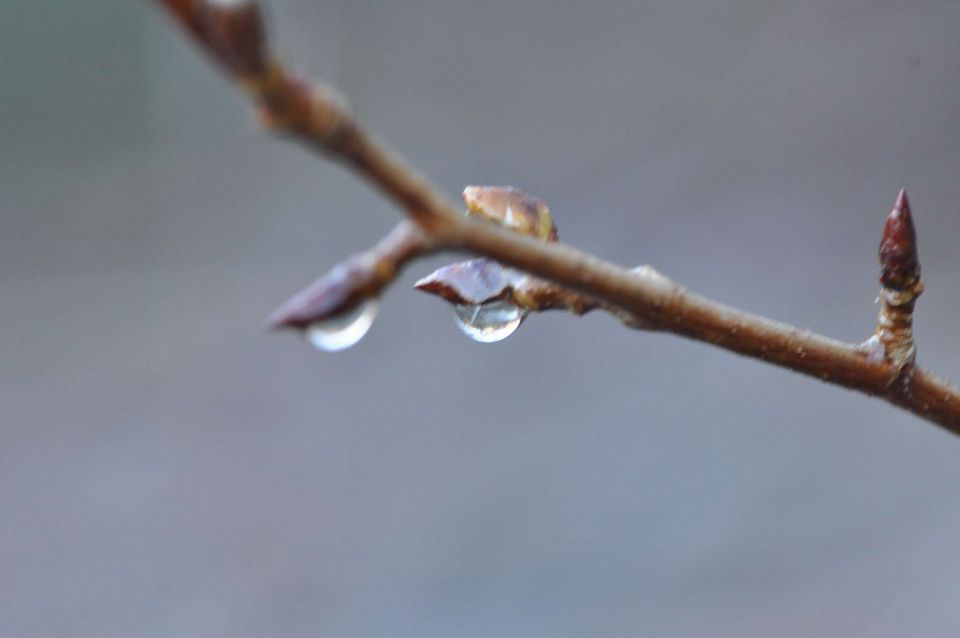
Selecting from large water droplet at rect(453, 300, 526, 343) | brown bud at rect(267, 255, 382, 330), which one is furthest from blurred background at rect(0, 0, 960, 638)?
brown bud at rect(267, 255, 382, 330)

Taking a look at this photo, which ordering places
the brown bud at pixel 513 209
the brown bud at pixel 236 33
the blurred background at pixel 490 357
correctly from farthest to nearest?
1. the blurred background at pixel 490 357
2. the brown bud at pixel 513 209
3. the brown bud at pixel 236 33

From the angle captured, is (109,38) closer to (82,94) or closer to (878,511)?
(82,94)

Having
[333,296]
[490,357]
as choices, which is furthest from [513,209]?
[490,357]

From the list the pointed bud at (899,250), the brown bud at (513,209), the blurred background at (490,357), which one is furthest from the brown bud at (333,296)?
the blurred background at (490,357)

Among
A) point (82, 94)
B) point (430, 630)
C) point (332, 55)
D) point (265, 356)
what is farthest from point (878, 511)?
point (82, 94)

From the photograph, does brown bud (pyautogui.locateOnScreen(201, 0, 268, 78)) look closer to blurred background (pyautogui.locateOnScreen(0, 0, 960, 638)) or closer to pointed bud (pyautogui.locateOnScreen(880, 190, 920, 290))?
pointed bud (pyautogui.locateOnScreen(880, 190, 920, 290))

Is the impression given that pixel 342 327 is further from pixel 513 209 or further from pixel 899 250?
pixel 899 250

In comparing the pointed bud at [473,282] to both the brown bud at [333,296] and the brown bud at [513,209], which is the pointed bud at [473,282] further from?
the brown bud at [333,296]
